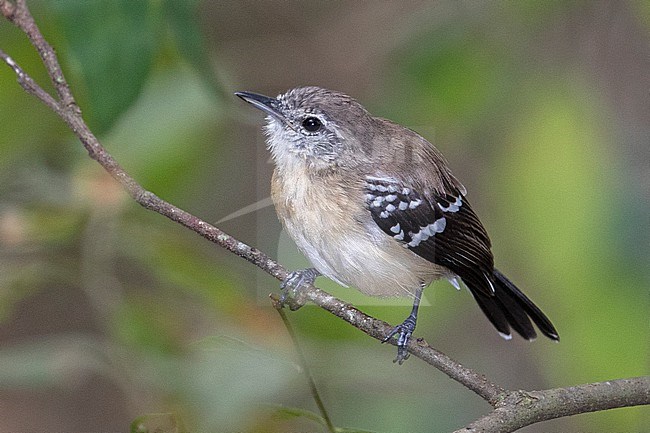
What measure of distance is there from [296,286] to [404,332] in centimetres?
34

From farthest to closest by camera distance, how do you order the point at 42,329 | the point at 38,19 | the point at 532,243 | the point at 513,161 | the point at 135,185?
the point at 42,329 → the point at 38,19 → the point at 513,161 → the point at 532,243 → the point at 135,185

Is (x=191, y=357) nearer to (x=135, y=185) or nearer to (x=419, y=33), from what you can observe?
(x=135, y=185)

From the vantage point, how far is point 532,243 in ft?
7.71

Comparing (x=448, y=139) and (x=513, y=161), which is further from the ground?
(x=448, y=139)

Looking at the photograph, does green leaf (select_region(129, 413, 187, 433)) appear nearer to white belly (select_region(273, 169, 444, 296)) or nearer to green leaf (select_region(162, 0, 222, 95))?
white belly (select_region(273, 169, 444, 296))

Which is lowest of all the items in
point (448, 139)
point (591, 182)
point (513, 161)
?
point (591, 182)

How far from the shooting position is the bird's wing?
237cm

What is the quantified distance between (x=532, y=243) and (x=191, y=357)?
3.06 feet

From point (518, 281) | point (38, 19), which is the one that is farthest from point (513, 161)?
point (38, 19)

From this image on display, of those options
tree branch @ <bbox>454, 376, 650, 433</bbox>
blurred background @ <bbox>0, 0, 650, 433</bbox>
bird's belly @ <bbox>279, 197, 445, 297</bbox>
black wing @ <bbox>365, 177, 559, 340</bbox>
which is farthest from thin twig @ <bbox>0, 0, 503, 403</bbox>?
black wing @ <bbox>365, 177, 559, 340</bbox>

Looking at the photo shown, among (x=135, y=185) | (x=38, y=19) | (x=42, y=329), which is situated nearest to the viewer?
(x=135, y=185)

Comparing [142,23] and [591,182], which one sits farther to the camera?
[591,182]

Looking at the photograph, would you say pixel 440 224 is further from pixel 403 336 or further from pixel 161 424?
pixel 161 424

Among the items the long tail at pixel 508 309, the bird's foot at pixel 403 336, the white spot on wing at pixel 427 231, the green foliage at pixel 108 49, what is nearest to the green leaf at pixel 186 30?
the green foliage at pixel 108 49
